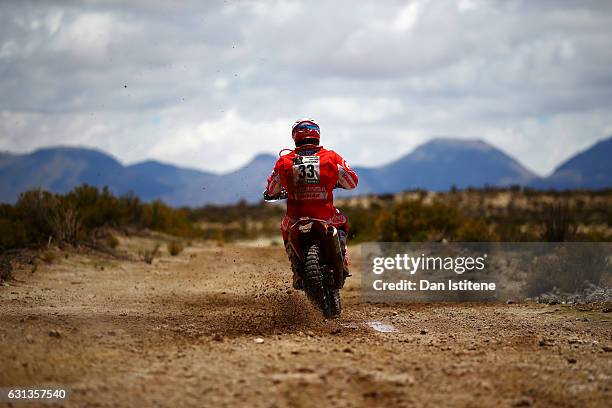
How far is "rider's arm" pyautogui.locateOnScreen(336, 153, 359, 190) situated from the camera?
30.8ft

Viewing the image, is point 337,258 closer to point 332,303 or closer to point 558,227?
point 332,303

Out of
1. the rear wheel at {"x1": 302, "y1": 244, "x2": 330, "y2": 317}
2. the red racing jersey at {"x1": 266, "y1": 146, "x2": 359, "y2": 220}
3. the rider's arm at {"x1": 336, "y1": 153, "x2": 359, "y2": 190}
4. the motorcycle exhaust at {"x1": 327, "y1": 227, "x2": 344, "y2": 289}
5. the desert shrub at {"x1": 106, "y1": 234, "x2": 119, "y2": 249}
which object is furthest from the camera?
the desert shrub at {"x1": 106, "y1": 234, "x2": 119, "y2": 249}

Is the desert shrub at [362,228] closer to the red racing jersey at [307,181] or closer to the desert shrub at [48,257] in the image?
the desert shrub at [48,257]

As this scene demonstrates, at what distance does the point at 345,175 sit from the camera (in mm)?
9398

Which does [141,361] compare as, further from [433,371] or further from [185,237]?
[185,237]

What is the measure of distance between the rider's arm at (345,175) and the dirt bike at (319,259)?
61 cm

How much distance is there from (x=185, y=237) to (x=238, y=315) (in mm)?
19078

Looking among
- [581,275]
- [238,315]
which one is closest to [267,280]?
[238,315]

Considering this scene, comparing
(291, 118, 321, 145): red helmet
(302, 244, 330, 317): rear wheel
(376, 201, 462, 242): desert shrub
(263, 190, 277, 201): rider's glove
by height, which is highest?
(291, 118, 321, 145): red helmet

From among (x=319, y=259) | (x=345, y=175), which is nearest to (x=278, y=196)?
(x=345, y=175)

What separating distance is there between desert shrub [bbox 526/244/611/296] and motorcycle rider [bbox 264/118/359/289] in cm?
475

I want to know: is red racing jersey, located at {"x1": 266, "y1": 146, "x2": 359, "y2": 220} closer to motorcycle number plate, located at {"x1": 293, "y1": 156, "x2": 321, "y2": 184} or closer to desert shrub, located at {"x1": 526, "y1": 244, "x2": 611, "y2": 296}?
motorcycle number plate, located at {"x1": 293, "y1": 156, "x2": 321, "y2": 184}

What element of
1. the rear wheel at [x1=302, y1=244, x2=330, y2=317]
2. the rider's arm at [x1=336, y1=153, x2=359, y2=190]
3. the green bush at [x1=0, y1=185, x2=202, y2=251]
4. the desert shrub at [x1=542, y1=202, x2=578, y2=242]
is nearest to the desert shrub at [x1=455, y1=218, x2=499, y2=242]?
the desert shrub at [x1=542, y1=202, x2=578, y2=242]

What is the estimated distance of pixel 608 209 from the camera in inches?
1619
